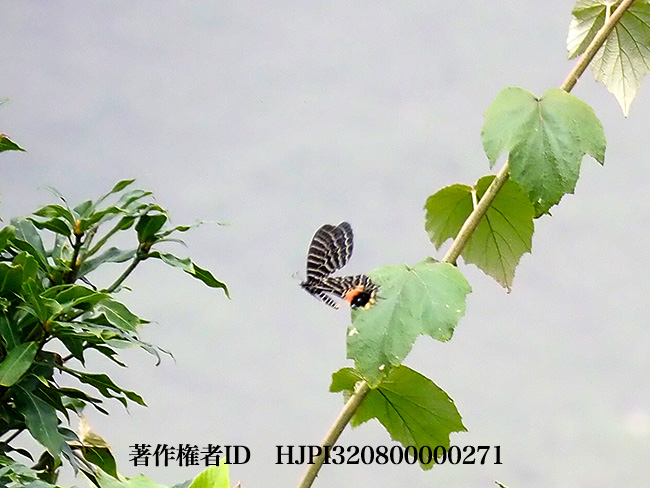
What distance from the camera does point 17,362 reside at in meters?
0.69

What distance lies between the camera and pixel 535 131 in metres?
0.58

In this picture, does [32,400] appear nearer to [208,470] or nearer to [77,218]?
[77,218]

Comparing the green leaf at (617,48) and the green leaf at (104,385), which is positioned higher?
the green leaf at (617,48)

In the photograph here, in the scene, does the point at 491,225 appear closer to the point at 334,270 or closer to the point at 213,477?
the point at 334,270

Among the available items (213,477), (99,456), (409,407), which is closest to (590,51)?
(409,407)

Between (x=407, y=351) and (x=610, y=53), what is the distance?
38cm

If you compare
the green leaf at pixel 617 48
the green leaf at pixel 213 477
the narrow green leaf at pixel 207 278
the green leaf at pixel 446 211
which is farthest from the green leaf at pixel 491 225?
the green leaf at pixel 213 477

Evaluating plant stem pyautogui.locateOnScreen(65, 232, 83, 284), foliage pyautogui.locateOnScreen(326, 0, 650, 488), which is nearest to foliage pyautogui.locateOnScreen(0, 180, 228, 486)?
plant stem pyautogui.locateOnScreen(65, 232, 83, 284)

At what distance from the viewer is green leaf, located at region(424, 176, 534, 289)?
0.68m

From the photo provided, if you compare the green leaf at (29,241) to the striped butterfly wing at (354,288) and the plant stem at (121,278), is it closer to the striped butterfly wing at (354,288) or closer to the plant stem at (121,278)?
the plant stem at (121,278)

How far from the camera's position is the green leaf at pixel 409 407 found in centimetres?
61

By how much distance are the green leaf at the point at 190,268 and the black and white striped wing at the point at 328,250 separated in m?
0.30

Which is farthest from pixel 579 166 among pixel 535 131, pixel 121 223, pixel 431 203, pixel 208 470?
pixel 121 223

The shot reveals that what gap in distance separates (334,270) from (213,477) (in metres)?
0.18
